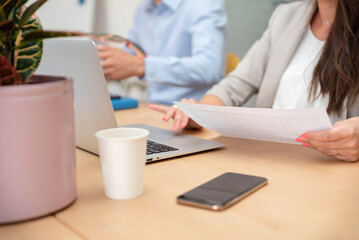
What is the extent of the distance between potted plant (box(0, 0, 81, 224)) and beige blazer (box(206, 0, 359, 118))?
35.8 inches

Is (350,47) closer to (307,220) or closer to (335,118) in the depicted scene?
(335,118)

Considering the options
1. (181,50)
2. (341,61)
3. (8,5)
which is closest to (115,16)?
(181,50)

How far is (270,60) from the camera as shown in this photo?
1.34 meters

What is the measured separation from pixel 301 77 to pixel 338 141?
59cm

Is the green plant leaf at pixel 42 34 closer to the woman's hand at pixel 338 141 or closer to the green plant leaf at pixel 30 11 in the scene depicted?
the green plant leaf at pixel 30 11

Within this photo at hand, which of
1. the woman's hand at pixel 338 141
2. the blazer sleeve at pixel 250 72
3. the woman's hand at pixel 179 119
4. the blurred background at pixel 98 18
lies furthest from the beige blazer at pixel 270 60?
the blurred background at pixel 98 18

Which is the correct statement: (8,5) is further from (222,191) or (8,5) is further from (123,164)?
(222,191)

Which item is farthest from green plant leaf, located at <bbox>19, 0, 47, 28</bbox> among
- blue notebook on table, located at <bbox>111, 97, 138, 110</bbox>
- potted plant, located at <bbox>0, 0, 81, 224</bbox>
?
blue notebook on table, located at <bbox>111, 97, 138, 110</bbox>

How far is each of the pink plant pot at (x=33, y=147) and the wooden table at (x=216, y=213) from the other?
29 mm

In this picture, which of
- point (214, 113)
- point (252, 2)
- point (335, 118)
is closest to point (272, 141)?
point (214, 113)

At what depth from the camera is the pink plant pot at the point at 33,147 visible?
43cm

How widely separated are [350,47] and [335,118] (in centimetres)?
21

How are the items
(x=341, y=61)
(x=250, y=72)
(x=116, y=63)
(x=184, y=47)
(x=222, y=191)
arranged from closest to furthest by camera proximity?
(x=222, y=191) → (x=341, y=61) → (x=250, y=72) → (x=116, y=63) → (x=184, y=47)

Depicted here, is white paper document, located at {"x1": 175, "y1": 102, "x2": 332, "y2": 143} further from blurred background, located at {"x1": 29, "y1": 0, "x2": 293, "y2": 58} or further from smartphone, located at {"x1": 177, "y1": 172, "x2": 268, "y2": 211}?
blurred background, located at {"x1": 29, "y1": 0, "x2": 293, "y2": 58}
